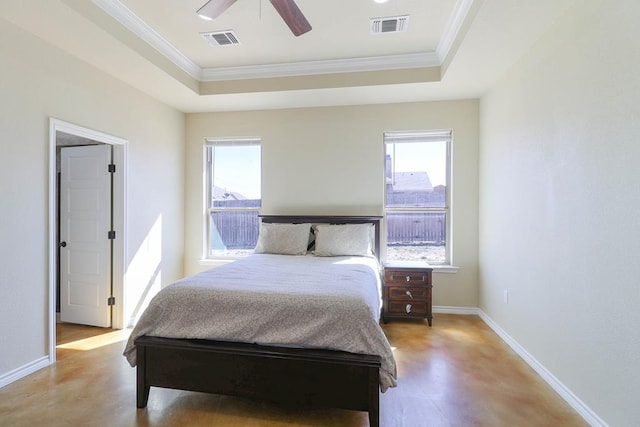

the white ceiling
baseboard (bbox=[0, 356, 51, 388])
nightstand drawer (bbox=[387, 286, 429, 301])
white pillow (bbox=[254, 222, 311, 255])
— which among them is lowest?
baseboard (bbox=[0, 356, 51, 388])

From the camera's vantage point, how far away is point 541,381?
2346mm

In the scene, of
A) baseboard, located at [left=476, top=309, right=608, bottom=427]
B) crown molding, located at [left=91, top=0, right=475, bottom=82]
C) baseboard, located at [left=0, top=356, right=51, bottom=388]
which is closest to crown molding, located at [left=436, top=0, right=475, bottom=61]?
crown molding, located at [left=91, top=0, right=475, bottom=82]

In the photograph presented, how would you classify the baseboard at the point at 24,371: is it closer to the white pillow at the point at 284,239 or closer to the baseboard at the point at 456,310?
the white pillow at the point at 284,239

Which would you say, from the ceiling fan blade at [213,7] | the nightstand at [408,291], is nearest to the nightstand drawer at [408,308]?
the nightstand at [408,291]

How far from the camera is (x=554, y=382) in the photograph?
2.25m

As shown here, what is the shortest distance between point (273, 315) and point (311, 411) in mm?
674

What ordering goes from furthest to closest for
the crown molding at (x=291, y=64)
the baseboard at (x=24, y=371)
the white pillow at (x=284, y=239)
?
the white pillow at (x=284, y=239)
the crown molding at (x=291, y=64)
the baseboard at (x=24, y=371)

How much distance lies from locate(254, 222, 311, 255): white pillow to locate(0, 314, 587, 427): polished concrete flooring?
59.3 inches

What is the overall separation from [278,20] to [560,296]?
9.96ft

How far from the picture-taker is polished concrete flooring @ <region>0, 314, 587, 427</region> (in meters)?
1.90

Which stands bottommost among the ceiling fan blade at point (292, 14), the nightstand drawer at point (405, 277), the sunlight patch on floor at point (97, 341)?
the sunlight patch on floor at point (97, 341)

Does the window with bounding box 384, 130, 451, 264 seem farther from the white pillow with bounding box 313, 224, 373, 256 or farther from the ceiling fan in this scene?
the ceiling fan

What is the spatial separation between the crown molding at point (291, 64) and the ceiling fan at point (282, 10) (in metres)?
0.97

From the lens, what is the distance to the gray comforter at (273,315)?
70.4 inches
